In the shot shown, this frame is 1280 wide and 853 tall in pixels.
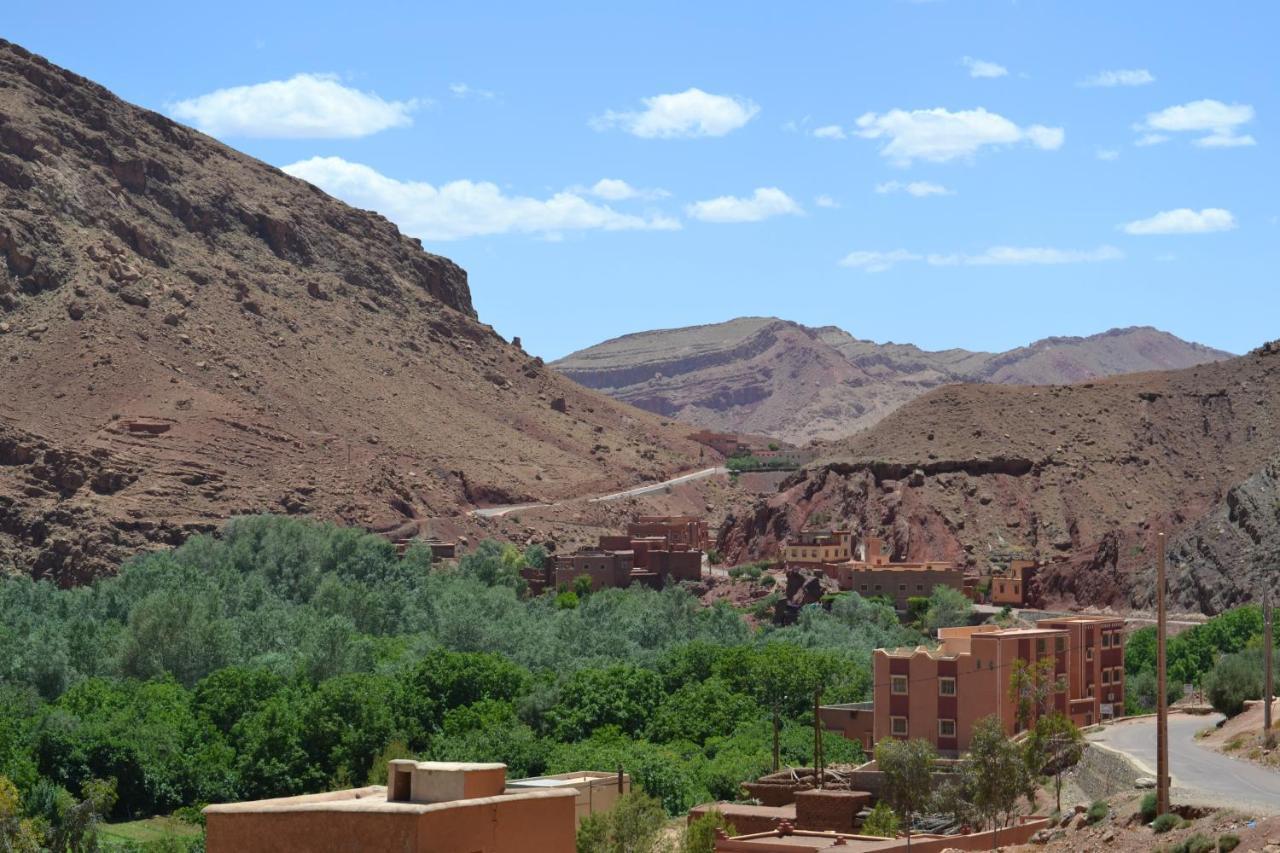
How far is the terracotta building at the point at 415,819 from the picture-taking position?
14.5 m

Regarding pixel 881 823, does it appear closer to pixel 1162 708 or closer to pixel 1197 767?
pixel 1197 767

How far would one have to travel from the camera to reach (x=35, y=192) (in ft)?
374

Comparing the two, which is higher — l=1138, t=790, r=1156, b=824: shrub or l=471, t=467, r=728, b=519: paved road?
l=471, t=467, r=728, b=519: paved road

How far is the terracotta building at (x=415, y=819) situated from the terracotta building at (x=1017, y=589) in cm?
6865

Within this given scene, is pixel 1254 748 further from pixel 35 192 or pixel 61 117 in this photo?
pixel 61 117

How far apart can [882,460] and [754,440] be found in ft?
176

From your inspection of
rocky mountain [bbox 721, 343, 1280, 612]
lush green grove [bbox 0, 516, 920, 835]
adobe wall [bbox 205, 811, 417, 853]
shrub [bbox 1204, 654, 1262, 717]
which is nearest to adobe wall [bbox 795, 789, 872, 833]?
lush green grove [bbox 0, 516, 920, 835]

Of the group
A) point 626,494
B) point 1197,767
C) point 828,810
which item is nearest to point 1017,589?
point 626,494

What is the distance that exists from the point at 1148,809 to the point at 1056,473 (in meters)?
70.3

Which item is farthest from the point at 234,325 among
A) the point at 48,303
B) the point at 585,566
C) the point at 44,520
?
the point at 585,566

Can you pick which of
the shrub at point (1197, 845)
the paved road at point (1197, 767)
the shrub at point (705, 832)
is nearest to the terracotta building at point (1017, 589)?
the paved road at point (1197, 767)

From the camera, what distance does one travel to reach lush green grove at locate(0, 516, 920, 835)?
54562 mm

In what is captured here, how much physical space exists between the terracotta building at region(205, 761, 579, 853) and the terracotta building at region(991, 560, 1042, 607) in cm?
6865

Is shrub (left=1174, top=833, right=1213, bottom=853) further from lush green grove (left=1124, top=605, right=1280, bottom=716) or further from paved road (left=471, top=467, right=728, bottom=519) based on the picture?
paved road (left=471, top=467, right=728, bottom=519)
